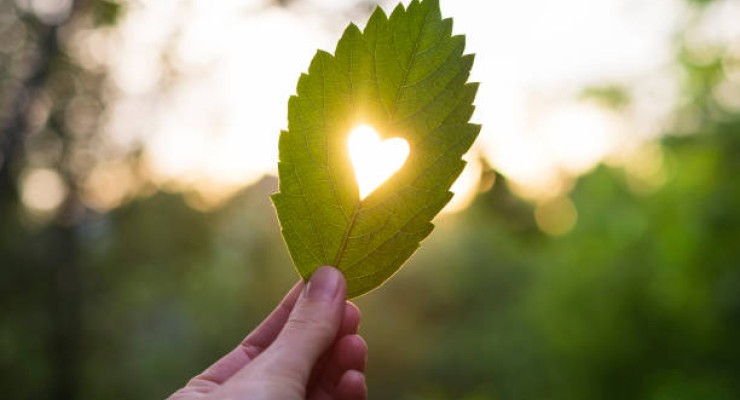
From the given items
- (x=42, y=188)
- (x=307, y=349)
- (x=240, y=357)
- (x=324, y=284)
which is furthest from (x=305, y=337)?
(x=42, y=188)

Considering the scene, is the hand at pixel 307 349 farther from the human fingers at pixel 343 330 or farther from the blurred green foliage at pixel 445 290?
the blurred green foliage at pixel 445 290

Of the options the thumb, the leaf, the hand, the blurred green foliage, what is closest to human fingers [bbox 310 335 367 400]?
the hand

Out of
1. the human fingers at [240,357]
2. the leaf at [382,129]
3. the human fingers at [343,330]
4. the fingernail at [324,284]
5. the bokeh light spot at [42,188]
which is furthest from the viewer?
the bokeh light spot at [42,188]

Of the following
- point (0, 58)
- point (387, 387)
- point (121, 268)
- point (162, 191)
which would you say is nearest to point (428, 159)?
point (0, 58)

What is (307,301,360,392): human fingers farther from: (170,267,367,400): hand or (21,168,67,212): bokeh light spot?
(21,168,67,212): bokeh light spot

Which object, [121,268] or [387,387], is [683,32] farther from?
[121,268]

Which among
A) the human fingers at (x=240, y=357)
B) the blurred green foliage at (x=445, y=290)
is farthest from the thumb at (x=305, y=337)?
the blurred green foliage at (x=445, y=290)

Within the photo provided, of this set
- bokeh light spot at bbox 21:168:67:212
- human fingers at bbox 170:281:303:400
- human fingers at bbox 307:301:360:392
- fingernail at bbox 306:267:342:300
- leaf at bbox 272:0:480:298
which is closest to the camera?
leaf at bbox 272:0:480:298
